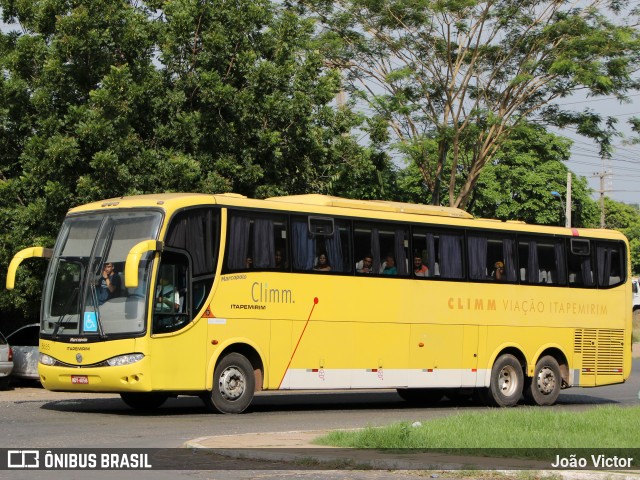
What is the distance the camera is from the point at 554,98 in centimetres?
3512

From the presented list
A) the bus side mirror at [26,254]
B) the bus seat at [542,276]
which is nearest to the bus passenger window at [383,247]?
the bus seat at [542,276]

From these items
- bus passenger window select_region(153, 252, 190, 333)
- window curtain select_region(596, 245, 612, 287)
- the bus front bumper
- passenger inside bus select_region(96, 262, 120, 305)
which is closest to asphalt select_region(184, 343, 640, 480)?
the bus front bumper

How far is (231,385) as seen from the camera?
19906mm

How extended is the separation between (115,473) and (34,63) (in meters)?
17.1

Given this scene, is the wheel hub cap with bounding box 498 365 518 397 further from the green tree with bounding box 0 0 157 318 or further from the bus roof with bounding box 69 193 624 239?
the green tree with bounding box 0 0 157 318

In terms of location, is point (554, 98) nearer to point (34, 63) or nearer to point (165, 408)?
point (34, 63)

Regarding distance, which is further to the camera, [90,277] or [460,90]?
[460,90]

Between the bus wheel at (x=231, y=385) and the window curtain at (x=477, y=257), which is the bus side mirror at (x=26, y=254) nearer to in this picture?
the bus wheel at (x=231, y=385)

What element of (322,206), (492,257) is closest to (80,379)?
(322,206)

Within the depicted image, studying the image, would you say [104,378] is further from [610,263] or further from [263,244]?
[610,263]

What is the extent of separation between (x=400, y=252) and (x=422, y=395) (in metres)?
4.76

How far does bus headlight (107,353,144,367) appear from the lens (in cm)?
1847

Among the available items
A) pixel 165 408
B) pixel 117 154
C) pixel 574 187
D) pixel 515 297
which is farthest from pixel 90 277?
pixel 574 187

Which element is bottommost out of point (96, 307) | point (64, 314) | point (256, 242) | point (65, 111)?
point (64, 314)
